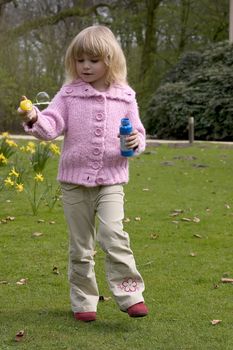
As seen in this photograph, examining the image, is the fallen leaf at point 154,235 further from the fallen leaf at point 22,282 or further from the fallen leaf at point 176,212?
the fallen leaf at point 22,282

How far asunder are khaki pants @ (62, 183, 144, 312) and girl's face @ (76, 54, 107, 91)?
581 mm

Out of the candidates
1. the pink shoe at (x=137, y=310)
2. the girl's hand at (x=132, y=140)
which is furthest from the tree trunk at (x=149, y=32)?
the pink shoe at (x=137, y=310)

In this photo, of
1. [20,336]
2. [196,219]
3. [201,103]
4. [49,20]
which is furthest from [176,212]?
[49,20]

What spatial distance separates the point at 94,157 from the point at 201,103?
16.7 m

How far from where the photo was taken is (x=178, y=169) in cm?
1263

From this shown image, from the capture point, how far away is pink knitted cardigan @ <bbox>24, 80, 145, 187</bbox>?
13.7 feet

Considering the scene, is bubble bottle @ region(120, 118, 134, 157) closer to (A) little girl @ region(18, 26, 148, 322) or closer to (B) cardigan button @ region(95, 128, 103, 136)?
(A) little girl @ region(18, 26, 148, 322)

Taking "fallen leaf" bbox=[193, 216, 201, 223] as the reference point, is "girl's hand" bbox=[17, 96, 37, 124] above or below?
above

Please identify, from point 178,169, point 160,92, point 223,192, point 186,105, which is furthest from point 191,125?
point 223,192

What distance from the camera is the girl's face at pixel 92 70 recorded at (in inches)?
164

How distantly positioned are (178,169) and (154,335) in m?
8.70

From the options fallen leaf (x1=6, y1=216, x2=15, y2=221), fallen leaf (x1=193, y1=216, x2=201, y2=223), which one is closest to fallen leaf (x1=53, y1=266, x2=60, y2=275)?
fallen leaf (x1=6, y1=216, x2=15, y2=221)

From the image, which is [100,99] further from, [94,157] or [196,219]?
[196,219]

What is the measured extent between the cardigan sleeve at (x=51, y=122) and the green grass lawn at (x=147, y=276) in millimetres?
1026
